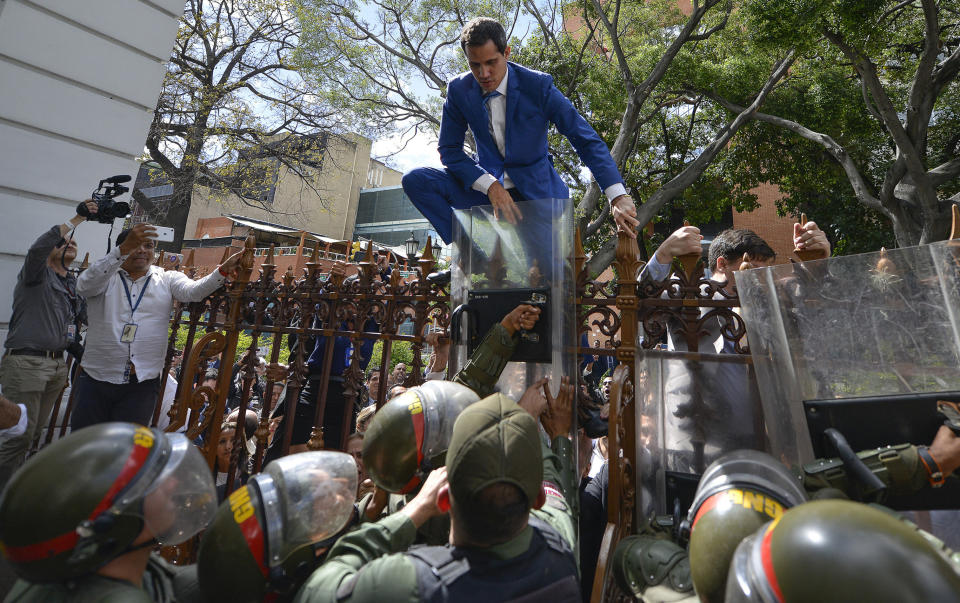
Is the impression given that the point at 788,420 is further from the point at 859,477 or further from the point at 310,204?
the point at 310,204

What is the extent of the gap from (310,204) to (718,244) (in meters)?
36.5

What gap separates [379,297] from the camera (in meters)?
2.80

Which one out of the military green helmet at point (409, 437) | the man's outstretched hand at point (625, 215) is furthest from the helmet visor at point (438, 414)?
the man's outstretched hand at point (625, 215)

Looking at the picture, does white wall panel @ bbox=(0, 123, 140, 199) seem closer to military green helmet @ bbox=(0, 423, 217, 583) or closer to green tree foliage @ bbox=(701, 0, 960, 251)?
military green helmet @ bbox=(0, 423, 217, 583)

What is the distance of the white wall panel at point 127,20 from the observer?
13.8 feet

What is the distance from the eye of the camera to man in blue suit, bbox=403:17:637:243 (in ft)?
8.52

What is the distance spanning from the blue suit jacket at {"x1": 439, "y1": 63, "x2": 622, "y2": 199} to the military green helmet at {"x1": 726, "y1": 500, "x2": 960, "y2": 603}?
2.09 meters

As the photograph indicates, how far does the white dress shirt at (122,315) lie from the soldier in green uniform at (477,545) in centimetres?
278

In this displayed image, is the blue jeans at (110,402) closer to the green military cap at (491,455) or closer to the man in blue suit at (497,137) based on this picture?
the man in blue suit at (497,137)

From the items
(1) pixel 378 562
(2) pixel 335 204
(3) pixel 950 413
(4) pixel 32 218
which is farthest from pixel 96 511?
(2) pixel 335 204

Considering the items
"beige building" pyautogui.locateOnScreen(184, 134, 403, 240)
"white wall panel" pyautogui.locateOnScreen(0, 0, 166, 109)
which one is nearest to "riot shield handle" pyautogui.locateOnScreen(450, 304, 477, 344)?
"white wall panel" pyautogui.locateOnScreen(0, 0, 166, 109)

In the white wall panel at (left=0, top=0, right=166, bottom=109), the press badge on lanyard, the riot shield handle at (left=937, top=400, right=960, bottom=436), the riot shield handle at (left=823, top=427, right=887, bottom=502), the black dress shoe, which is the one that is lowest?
the riot shield handle at (left=823, top=427, right=887, bottom=502)

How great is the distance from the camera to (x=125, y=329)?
11.4 ft

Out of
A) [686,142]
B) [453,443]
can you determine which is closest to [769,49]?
[686,142]
